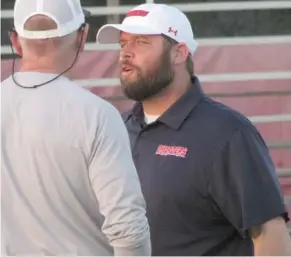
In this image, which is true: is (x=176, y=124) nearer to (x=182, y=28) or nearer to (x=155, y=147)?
(x=155, y=147)

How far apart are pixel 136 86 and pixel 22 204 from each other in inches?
42.1

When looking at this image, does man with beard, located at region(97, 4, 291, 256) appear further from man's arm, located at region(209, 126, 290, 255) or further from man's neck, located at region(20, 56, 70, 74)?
man's neck, located at region(20, 56, 70, 74)

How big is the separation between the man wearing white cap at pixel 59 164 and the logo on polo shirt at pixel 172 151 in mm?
674

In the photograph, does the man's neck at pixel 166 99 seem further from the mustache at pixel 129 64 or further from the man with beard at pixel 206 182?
the mustache at pixel 129 64

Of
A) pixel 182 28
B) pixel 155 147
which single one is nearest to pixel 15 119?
pixel 155 147

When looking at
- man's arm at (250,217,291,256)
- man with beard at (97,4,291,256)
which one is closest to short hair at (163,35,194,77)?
man with beard at (97,4,291,256)

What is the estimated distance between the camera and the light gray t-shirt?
105 inches

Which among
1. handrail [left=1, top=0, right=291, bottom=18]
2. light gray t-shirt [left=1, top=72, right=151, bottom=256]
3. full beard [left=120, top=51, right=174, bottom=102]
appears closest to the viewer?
light gray t-shirt [left=1, top=72, right=151, bottom=256]

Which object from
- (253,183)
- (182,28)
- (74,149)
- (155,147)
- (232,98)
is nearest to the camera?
(74,149)

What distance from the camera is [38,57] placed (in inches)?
108

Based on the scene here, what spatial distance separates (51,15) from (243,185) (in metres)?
1.01

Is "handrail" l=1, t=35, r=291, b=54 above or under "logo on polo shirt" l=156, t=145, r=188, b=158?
under

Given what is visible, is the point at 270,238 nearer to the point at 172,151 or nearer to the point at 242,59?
the point at 172,151

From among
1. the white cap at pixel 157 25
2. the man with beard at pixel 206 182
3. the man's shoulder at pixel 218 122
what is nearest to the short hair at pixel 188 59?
the white cap at pixel 157 25
